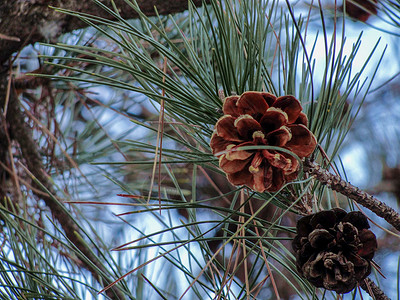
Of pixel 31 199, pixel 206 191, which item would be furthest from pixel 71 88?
pixel 206 191

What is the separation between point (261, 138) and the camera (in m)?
0.40

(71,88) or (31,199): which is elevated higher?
(71,88)

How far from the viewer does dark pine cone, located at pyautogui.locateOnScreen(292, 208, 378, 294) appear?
408 mm

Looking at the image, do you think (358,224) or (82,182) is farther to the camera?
(82,182)

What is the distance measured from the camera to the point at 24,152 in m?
0.81

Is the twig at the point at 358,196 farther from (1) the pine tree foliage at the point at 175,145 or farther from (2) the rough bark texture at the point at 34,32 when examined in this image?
(2) the rough bark texture at the point at 34,32

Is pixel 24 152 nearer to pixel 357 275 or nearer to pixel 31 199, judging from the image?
pixel 31 199

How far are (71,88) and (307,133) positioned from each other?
0.63m

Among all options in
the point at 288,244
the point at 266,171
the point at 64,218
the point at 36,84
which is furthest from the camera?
the point at 288,244

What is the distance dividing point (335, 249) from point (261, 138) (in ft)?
0.36

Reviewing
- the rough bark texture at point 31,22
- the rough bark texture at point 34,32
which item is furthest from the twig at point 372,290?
the rough bark texture at point 31,22

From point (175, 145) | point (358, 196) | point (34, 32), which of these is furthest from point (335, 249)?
point (175, 145)

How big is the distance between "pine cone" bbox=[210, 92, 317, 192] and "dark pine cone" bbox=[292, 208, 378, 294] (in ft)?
0.15

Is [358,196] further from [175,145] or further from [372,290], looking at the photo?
[175,145]
